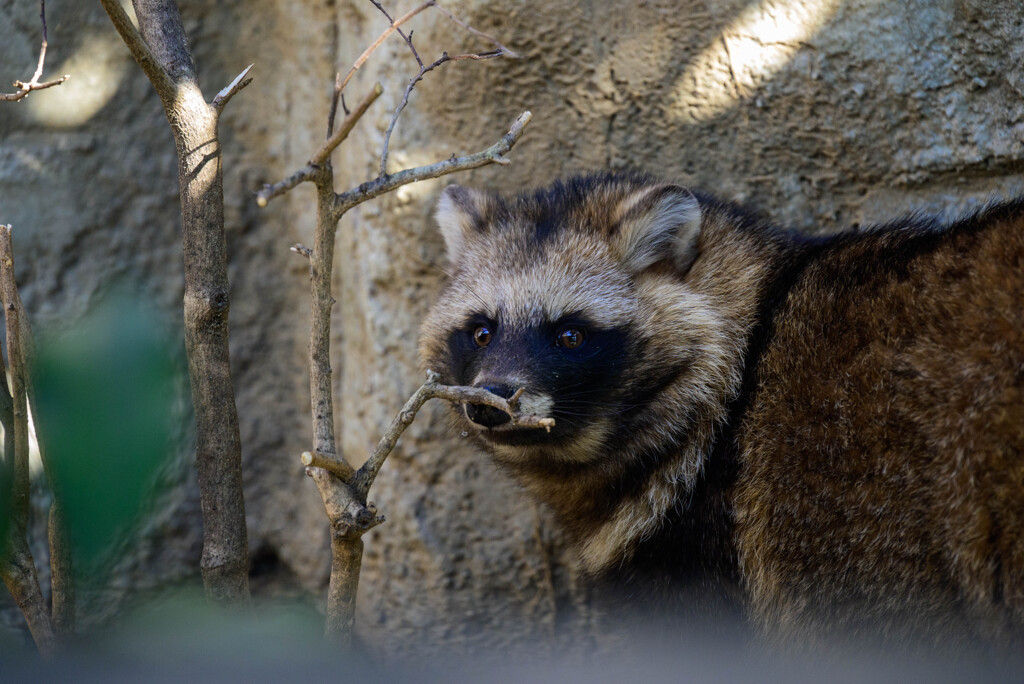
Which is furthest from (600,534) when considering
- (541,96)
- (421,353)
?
(541,96)

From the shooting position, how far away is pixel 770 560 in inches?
125

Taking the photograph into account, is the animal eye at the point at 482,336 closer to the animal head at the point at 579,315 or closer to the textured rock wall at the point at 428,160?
the animal head at the point at 579,315

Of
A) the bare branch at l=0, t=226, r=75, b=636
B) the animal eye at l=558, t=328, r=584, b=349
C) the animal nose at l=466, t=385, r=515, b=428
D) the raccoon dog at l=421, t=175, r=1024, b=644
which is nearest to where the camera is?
the bare branch at l=0, t=226, r=75, b=636

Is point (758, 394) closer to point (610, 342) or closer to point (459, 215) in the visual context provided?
point (610, 342)

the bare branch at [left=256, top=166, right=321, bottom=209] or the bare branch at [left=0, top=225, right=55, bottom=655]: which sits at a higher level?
the bare branch at [left=256, top=166, right=321, bottom=209]

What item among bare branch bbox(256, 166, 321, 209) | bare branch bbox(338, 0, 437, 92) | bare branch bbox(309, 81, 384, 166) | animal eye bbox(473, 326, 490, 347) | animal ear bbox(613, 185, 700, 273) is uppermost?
bare branch bbox(338, 0, 437, 92)

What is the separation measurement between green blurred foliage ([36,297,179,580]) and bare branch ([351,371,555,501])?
93 cm

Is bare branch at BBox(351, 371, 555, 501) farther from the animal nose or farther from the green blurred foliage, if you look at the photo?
the green blurred foliage

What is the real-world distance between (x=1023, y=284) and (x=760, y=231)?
48.0 inches

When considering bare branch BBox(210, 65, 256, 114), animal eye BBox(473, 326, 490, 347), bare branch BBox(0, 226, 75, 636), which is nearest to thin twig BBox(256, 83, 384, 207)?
bare branch BBox(210, 65, 256, 114)

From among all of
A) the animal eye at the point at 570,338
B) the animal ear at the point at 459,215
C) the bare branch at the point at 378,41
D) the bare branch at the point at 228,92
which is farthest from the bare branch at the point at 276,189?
the animal ear at the point at 459,215

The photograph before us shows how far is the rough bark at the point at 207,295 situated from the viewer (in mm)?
2979

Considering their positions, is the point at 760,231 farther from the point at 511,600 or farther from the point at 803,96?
the point at 511,600

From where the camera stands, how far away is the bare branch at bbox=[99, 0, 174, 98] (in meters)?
2.65
